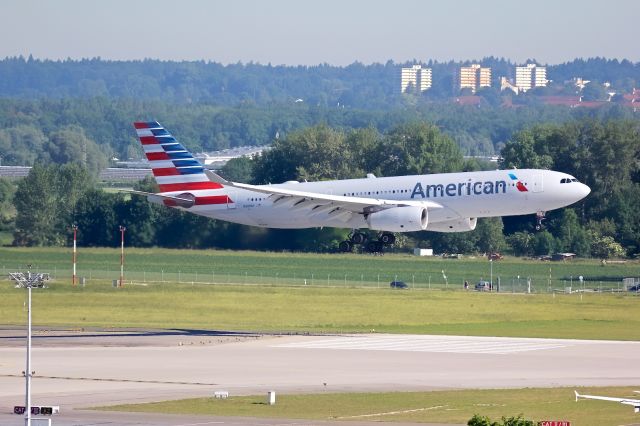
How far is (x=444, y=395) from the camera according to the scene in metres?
60.4

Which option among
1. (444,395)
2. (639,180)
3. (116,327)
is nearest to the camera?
(444,395)

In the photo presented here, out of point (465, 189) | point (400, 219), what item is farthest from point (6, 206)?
point (465, 189)

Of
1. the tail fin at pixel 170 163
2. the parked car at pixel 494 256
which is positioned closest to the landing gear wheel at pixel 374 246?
the tail fin at pixel 170 163

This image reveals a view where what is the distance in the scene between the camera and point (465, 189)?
81.1 m

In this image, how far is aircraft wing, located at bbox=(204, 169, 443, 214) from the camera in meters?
82.3

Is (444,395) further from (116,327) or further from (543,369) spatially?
(116,327)

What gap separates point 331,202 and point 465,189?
7.60 metres

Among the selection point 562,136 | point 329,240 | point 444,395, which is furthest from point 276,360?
point 562,136

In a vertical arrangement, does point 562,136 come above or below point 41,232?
above

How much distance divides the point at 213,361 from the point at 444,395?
15.3 m

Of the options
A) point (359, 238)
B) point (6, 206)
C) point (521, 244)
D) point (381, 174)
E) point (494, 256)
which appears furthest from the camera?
point (381, 174)

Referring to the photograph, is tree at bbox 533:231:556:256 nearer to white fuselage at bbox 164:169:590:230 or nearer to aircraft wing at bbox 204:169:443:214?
white fuselage at bbox 164:169:590:230

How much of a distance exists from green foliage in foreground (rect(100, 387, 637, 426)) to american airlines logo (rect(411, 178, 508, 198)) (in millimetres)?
20915

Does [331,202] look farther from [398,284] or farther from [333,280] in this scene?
[333,280]
